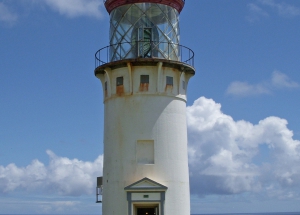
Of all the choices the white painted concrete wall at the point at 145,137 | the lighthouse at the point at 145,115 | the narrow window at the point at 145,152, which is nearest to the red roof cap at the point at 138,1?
the lighthouse at the point at 145,115

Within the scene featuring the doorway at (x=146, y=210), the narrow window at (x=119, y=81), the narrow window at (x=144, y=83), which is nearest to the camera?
the doorway at (x=146, y=210)

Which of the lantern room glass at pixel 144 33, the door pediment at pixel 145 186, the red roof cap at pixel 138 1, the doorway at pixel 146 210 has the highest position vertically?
the red roof cap at pixel 138 1

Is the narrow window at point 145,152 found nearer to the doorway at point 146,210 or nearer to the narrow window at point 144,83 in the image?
the doorway at point 146,210

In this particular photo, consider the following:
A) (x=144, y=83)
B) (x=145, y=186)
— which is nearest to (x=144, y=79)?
(x=144, y=83)

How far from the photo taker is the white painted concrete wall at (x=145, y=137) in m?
24.3

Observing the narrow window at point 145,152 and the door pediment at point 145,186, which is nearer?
the door pediment at point 145,186

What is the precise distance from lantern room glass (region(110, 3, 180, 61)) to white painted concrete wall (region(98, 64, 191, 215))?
741mm

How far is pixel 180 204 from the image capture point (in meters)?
24.4

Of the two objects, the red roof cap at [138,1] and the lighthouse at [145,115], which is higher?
the red roof cap at [138,1]

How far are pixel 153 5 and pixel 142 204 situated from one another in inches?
337

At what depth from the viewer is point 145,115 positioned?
24.7 m

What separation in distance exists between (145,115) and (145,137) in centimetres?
95

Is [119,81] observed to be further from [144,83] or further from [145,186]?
[145,186]

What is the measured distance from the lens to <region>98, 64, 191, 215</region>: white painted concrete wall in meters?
24.3
